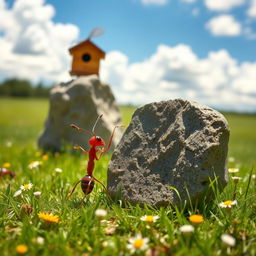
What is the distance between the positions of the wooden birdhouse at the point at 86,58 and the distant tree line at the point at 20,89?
52319 millimetres

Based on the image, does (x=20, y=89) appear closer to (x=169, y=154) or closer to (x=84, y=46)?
(x=84, y=46)

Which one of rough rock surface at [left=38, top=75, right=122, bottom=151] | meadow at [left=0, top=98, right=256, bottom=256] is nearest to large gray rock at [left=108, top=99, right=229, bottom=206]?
meadow at [left=0, top=98, right=256, bottom=256]

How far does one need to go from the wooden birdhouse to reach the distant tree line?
172ft

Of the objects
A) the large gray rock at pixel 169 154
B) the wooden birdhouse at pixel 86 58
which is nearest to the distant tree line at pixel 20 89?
the wooden birdhouse at pixel 86 58

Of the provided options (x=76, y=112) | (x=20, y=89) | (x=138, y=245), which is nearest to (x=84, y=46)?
(x=76, y=112)

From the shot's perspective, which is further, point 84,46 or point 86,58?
point 86,58

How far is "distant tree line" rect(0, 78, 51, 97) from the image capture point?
5922cm

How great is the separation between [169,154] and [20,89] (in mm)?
60509

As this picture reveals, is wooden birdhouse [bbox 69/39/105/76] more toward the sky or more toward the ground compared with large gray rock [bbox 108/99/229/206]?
→ more toward the sky

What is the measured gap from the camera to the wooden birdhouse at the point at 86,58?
7594mm

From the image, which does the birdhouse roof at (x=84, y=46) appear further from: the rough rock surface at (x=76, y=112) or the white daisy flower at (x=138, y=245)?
the white daisy flower at (x=138, y=245)

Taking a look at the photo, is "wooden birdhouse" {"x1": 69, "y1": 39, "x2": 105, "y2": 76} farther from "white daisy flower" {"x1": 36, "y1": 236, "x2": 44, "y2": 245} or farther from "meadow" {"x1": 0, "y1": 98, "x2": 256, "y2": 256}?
"white daisy flower" {"x1": 36, "y1": 236, "x2": 44, "y2": 245}

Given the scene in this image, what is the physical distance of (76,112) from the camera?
7312 millimetres

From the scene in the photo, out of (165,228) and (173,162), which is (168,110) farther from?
(165,228)
